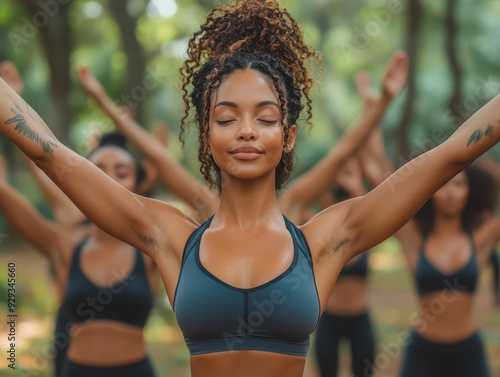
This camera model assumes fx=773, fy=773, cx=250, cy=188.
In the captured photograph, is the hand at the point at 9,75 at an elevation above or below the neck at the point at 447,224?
above

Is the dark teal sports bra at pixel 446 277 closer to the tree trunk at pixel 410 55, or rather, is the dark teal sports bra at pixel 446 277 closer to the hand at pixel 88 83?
the hand at pixel 88 83

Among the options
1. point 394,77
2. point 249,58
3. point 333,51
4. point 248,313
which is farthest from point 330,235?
point 333,51

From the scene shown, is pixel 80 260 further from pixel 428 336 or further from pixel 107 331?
pixel 428 336

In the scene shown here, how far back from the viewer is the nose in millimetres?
2465

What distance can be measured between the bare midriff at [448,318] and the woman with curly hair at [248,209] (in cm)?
277

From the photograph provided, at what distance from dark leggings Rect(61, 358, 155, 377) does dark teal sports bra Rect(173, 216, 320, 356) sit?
202 cm

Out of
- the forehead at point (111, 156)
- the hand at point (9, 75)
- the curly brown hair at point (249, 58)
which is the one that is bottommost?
the curly brown hair at point (249, 58)

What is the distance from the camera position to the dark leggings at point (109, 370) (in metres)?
4.38

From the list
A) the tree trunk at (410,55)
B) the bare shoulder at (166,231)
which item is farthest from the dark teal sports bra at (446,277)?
the tree trunk at (410,55)

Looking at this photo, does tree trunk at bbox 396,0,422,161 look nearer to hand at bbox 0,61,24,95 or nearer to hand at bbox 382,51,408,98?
hand at bbox 382,51,408,98

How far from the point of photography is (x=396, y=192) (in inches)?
99.3

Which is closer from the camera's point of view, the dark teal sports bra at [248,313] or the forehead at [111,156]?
the dark teal sports bra at [248,313]

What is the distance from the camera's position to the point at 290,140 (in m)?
2.70

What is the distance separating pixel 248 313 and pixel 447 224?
3.34m
